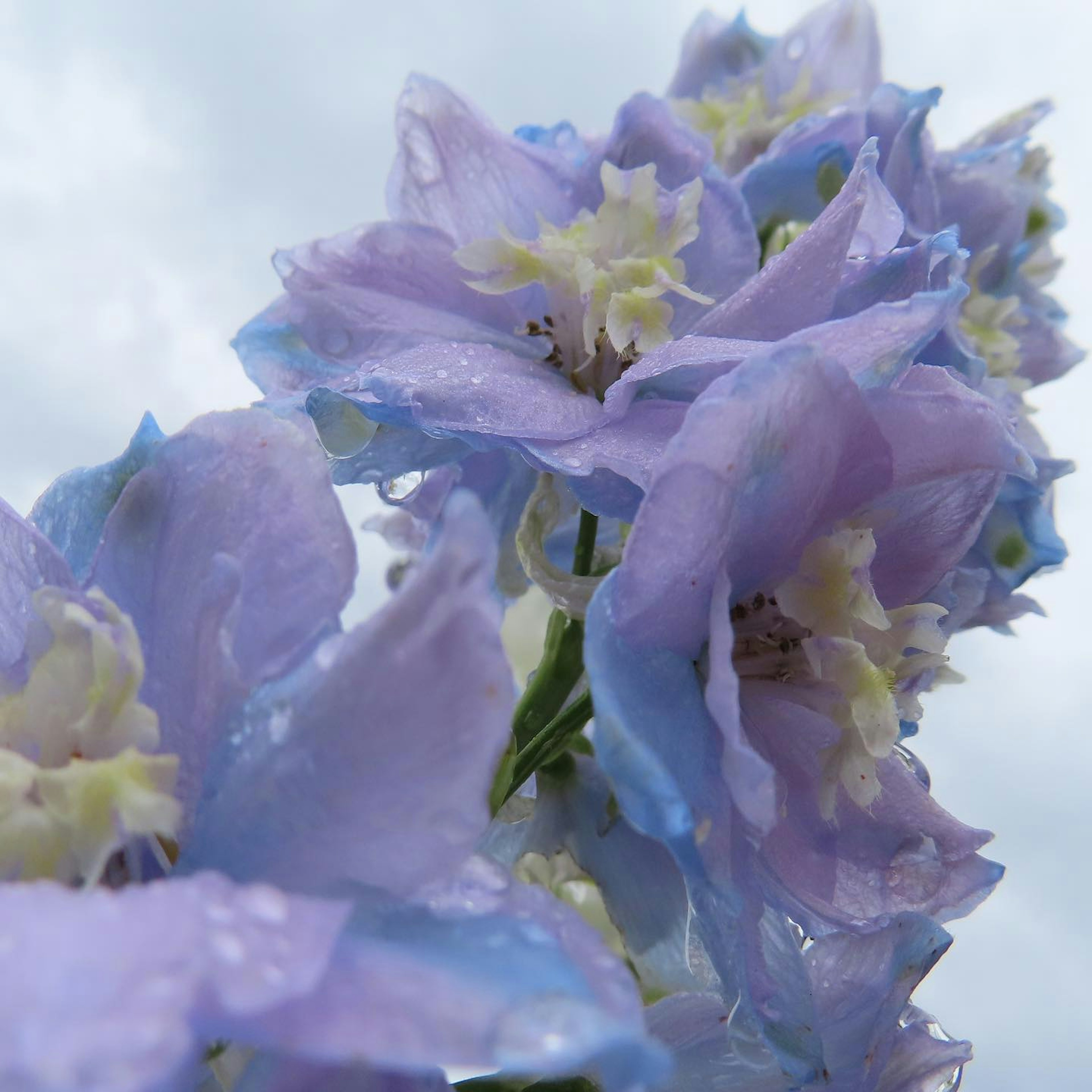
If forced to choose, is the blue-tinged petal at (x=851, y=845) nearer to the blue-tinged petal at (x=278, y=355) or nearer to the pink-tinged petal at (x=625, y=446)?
the pink-tinged petal at (x=625, y=446)

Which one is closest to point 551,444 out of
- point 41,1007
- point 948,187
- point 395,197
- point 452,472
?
point 452,472

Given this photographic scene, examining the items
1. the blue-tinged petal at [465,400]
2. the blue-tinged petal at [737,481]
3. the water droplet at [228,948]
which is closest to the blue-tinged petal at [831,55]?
the blue-tinged petal at [465,400]

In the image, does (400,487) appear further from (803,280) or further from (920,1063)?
(920,1063)

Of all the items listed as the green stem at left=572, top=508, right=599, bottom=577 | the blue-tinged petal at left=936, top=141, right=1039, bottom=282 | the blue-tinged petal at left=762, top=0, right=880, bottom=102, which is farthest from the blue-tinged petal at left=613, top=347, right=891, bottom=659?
the blue-tinged petal at left=762, top=0, right=880, bottom=102

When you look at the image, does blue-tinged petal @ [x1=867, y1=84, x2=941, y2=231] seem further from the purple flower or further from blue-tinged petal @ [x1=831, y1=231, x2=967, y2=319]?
the purple flower

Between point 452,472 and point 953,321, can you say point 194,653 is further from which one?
point 953,321
